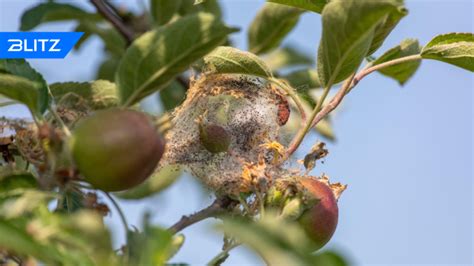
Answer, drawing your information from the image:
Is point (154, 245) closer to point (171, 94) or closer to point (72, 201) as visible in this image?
point (72, 201)

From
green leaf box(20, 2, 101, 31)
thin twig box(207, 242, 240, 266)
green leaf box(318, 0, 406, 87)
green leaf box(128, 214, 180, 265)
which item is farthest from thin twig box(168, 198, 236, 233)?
green leaf box(20, 2, 101, 31)

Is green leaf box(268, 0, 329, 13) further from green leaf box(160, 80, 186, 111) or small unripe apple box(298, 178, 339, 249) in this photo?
green leaf box(160, 80, 186, 111)

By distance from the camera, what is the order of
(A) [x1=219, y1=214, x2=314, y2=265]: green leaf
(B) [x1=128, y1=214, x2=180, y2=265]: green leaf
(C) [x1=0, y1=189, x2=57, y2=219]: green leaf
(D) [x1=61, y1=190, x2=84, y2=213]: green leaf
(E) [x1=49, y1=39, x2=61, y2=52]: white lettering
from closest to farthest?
(A) [x1=219, y1=214, x2=314, y2=265]: green leaf, (B) [x1=128, y1=214, x2=180, y2=265]: green leaf, (C) [x1=0, y1=189, x2=57, y2=219]: green leaf, (D) [x1=61, y1=190, x2=84, y2=213]: green leaf, (E) [x1=49, y1=39, x2=61, y2=52]: white lettering

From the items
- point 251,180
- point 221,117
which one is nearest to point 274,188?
point 251,180

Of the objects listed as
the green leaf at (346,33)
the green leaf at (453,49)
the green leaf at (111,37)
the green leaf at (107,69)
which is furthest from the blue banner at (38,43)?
the green leaf at (453,49)

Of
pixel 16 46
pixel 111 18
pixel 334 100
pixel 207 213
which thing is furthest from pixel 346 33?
pixel 111 18

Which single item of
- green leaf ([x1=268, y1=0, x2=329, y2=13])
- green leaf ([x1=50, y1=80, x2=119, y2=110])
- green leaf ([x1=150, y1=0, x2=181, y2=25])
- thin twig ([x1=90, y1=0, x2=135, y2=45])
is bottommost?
green leaf ([x1=50, y1=80, x2=119, y2=110])

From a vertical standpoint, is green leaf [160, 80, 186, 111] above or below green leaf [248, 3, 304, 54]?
below
